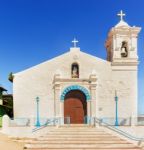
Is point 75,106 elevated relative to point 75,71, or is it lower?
lower

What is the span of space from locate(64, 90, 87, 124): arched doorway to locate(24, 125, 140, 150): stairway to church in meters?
3.66

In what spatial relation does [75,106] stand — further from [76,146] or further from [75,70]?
[76,146]

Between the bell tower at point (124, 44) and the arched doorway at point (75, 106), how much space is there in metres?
3.86

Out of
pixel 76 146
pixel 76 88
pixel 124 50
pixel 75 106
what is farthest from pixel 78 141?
pixel 124 50

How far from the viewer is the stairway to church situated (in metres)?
22.9

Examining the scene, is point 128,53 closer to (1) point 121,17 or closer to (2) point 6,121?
(1) point 121,17

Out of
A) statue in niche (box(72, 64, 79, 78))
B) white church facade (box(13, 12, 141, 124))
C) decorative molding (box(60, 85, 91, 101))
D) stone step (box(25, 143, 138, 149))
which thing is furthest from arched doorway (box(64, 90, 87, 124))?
stone step (box(25, 143, 138, 149))

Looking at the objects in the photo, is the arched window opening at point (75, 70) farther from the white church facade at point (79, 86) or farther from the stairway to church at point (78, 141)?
the stairway to church at point (78, 141)

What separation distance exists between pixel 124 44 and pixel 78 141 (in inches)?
455

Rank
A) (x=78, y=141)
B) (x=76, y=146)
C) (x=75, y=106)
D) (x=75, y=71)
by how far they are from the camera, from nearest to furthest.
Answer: (x=76, y=146) → (x=78, y=141) → (x=75, y=106) → (x=75, y=71)

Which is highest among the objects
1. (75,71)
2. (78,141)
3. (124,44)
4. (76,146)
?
(124,44)

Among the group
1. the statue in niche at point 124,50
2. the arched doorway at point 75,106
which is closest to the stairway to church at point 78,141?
the arched doorway at point 75,106

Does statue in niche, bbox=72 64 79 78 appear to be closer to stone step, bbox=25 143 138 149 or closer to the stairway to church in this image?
the stairway to church

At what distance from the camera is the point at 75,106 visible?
104 ft
